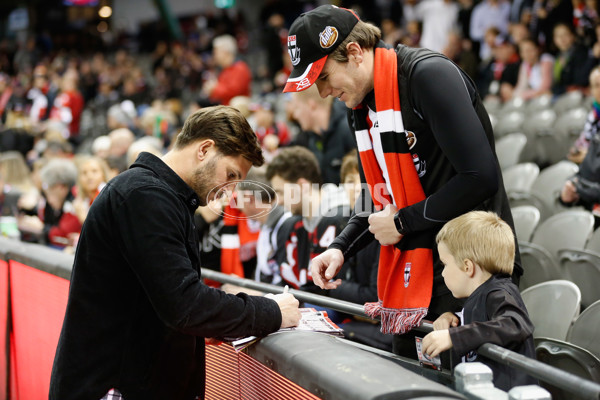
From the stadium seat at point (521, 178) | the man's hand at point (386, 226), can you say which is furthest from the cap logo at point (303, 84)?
the stadium seat at point (521, 178)

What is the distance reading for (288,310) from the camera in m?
2.09

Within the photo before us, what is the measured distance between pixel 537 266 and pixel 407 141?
6.19 feet

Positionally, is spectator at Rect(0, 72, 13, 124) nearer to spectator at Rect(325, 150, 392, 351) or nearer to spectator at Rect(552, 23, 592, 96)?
spectator at Rect(552, 23, 592, 96)

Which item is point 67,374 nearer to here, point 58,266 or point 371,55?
point 58,266

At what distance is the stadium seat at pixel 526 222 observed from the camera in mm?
4355

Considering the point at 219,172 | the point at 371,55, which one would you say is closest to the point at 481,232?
the point at 371,55

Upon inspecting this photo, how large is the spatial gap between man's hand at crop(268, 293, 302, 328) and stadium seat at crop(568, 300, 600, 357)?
1.30 metres

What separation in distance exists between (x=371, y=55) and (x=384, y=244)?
0.64m

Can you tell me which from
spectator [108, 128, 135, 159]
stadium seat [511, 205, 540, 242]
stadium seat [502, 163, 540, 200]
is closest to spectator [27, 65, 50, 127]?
spectator [108, 128, 135, 159]

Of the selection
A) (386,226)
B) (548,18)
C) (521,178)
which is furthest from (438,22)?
(386,226)

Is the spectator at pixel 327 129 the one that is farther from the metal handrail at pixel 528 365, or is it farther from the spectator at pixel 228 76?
the spectator at pixel 228 76

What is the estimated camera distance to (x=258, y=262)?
4.02m

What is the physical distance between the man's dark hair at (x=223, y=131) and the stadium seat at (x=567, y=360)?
133 centimetres

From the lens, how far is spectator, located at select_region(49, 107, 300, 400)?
187cm
